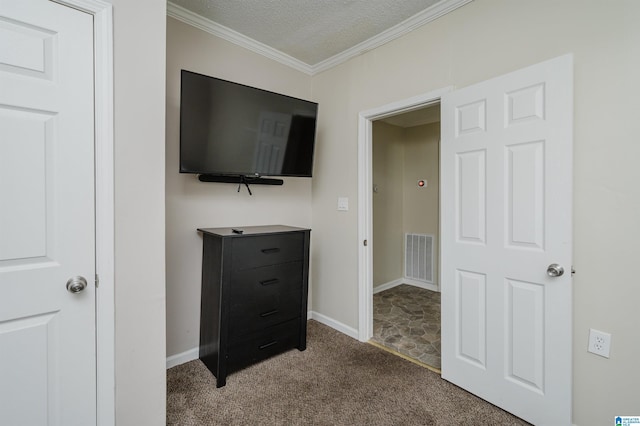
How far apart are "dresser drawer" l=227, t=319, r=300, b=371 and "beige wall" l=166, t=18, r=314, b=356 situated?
48 cm

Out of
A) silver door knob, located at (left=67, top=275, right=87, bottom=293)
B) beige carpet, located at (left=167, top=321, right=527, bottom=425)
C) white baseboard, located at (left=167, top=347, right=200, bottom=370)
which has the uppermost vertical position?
silver door knob, located at (left=67, top=275, right=87, bottom=293)

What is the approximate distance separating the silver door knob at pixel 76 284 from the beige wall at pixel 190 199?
87 cm

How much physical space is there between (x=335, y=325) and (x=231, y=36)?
110 inches

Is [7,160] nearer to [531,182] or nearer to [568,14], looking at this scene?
[531,182]

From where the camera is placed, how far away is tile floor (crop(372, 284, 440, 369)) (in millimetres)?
2454

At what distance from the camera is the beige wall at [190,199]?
2.13 meters

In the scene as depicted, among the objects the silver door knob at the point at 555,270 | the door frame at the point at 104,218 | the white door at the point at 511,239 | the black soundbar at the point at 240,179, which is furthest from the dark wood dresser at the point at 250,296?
the silver door knob at the point at 555,270

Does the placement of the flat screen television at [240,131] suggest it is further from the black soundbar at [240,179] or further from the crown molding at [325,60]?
the crown molding at [325,60]

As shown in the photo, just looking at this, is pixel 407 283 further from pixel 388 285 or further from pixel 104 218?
pixel 104 218

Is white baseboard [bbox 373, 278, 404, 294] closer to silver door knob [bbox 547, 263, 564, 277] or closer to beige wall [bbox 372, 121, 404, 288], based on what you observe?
beige wall [bbox 372, 121, 404, 288]

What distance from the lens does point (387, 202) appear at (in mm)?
4281

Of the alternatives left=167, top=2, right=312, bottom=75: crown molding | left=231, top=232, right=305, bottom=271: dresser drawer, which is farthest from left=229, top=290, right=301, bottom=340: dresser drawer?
left=167, top=2, right=312, bottom=75: crown molding

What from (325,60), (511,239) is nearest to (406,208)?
(325,60)

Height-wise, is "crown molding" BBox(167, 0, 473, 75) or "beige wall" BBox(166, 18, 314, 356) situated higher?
"crown molding" BBox(167, 0, 473, 75)
